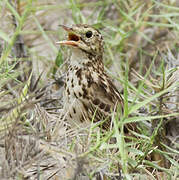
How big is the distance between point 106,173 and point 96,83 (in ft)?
A: 3.38

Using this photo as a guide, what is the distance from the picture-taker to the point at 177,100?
328 centimetres

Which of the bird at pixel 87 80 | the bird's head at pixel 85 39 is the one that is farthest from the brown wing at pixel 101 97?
the bird's head at pixel 85 39

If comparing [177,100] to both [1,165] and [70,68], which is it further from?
[1,165]

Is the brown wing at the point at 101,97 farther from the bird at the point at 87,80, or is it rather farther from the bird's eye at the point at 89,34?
the bird's eye at the point at 89,34

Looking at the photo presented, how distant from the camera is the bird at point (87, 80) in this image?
291 centimetres

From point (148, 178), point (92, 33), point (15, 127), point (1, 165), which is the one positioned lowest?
point (148, 178)

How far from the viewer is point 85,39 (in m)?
3.18

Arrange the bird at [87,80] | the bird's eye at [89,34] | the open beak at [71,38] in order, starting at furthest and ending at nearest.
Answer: the bird's eye at [89,34] → the open beak at [71,38] → the bird at [87,80]

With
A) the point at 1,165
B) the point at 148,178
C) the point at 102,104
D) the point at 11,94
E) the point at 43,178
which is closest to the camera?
the point at 1,165

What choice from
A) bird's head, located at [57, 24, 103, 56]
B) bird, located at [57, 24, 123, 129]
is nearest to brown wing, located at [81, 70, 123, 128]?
bird, located at [57, 24, 123, 129]

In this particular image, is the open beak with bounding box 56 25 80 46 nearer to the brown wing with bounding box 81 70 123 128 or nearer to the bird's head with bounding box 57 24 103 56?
the bird's head with bounding box 57 24 103 56

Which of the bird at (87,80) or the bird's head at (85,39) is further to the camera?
the bird's head at (85,39)

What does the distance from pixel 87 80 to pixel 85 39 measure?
0.90 feet

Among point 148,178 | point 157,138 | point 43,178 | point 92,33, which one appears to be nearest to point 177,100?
point 157,138
